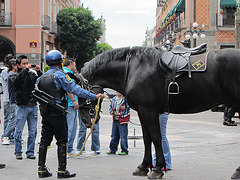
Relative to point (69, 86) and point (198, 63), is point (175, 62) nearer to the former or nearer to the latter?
point (198, 63)

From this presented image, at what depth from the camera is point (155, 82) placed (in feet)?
19.1

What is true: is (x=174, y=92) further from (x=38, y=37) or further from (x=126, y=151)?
(x=38, y=37)

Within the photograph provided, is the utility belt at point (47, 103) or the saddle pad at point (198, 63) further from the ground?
the saddle pad at point (198, 63)

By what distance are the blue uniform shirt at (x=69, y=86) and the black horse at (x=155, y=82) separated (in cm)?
29

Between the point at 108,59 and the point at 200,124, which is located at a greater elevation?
the point at 108,59

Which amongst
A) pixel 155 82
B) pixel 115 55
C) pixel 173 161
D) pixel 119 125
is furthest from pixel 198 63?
pixel 119 125

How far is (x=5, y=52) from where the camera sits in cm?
3666

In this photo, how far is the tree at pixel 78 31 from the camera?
4569 centimetres

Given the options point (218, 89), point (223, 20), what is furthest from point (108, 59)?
point (223, 20)

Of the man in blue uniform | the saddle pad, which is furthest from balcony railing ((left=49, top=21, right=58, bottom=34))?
the saddle pad

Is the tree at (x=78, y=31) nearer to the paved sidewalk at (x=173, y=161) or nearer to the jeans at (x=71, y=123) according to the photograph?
the paved sidewalk at (x=173, y=161)

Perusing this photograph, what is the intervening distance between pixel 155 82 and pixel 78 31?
4173 centimetres

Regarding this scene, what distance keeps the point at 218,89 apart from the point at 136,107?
129 centimetres

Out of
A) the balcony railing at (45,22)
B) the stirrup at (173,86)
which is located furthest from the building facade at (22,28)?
the stirrup at (173,86)
